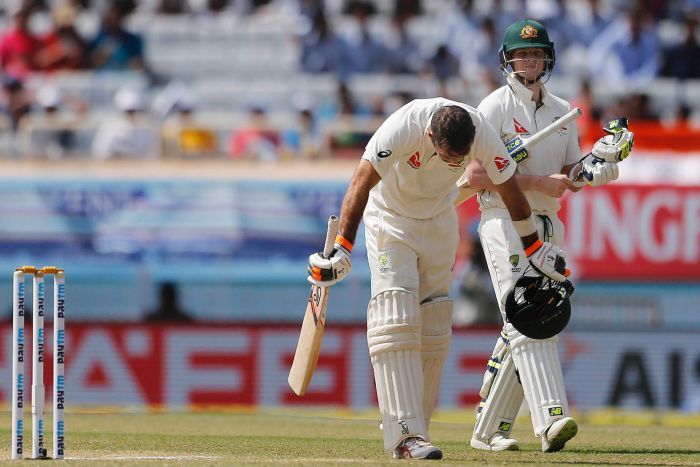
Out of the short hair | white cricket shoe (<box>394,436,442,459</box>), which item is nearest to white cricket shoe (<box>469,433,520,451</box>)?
white cricket shoe (<box>394,436,442,459</box>)

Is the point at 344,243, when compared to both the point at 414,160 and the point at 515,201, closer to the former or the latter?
the point at 414,160

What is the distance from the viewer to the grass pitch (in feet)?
21.9

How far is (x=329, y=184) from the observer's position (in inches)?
568

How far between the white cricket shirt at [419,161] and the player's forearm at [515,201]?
0.17ft

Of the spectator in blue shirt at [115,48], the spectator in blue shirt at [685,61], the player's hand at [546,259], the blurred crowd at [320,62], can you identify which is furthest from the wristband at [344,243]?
the spectator in blue shirt at [685,61]

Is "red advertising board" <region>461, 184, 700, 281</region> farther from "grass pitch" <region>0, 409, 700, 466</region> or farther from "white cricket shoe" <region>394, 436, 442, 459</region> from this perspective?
"white cricket shoe" <region>394, 436, 442, 459</region>

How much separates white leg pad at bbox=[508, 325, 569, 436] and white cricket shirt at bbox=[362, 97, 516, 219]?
0.84 meters

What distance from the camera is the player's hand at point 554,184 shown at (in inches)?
283

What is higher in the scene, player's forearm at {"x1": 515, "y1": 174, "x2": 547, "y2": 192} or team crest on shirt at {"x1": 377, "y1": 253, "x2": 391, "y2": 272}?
player's forearm at {"x1": 515, "y1": 174, "x2": 547, "y2": 192}

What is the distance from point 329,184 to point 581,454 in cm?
760

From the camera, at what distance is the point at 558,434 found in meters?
6.98

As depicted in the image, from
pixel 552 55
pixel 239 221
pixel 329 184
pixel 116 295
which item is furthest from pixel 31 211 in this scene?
pixel 552 55

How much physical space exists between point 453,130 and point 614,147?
1.18m

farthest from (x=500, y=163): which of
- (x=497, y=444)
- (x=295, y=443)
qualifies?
(x=295, y=443)
